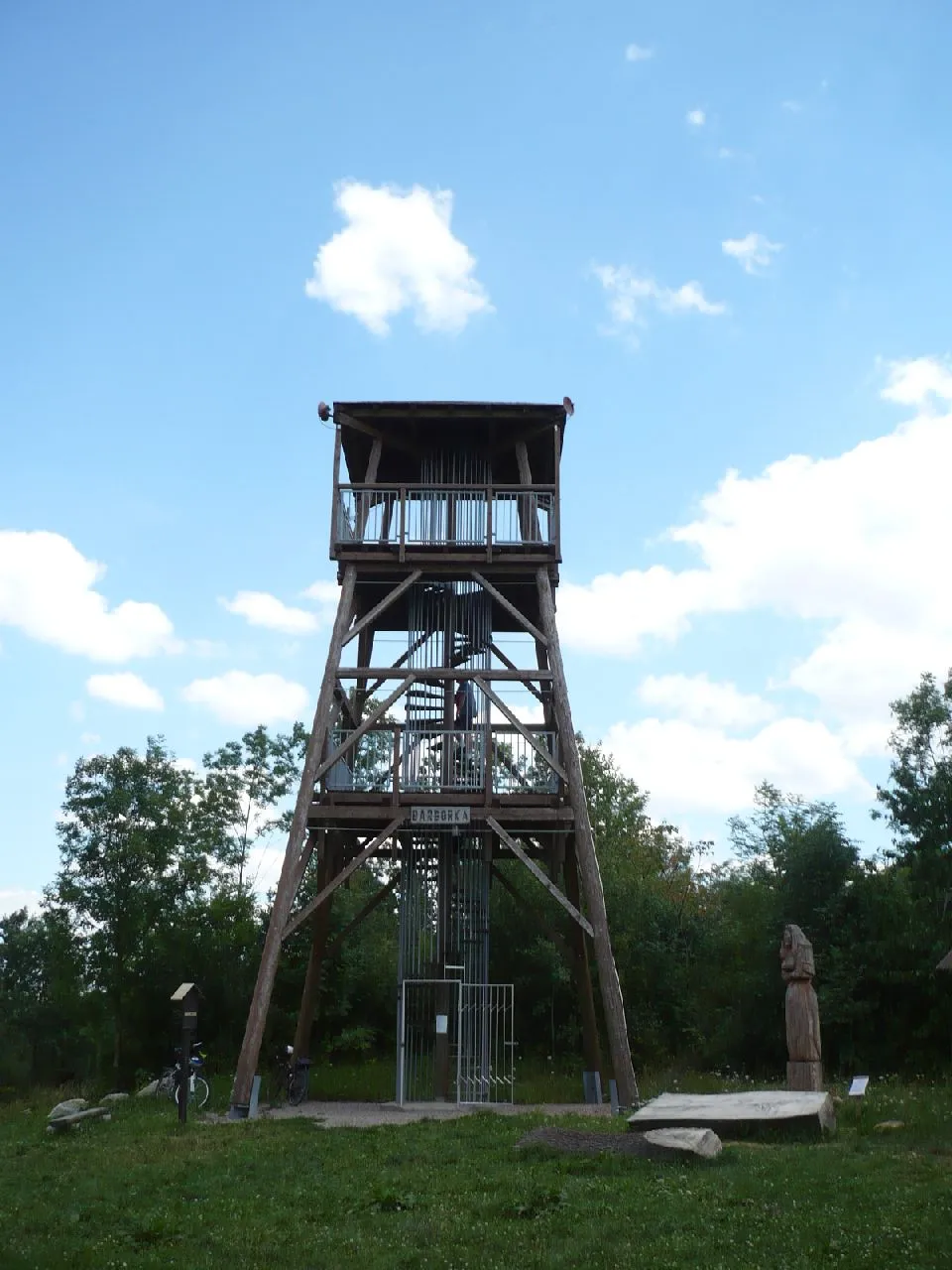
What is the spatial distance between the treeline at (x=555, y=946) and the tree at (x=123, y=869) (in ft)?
0.15

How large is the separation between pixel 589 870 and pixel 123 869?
554 inches

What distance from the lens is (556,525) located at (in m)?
20.6

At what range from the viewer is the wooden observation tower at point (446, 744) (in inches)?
749

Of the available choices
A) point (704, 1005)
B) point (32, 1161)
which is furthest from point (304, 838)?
point (704, 1005)

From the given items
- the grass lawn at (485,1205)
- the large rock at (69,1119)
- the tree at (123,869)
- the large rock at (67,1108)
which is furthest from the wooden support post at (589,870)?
the tree at (123,869)

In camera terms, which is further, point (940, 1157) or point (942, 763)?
point (942, 763)

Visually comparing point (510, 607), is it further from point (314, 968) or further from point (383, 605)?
point (314, 968)

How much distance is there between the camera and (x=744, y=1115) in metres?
A: 12.3

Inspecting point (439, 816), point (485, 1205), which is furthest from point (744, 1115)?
point (439, 816)

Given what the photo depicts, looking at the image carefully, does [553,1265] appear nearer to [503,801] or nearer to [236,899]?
[503,801]

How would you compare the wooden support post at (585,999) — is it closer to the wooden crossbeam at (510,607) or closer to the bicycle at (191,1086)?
the wooden crossbeam at (510,607)

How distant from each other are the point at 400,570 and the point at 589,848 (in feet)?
18.4

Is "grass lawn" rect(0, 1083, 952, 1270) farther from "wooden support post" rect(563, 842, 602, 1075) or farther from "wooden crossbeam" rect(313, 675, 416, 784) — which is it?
"wooden support post" rect(563, 842, 602, 1075)

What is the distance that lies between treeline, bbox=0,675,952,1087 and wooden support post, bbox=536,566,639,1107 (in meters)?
5.59
